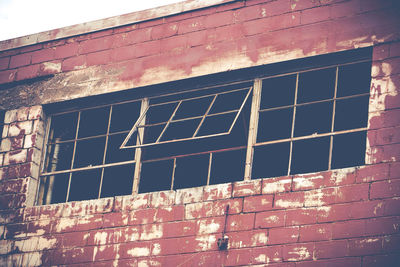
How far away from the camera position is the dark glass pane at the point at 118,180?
9.30 m

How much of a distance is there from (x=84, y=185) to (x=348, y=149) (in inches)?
140

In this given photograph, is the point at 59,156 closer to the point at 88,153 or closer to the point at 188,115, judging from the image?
the point at 88,153

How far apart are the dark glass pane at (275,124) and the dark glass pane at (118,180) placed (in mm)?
1891

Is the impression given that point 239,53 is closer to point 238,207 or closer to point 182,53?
point 182,53

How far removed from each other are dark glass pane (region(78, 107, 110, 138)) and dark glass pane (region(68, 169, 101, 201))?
1.81 ft

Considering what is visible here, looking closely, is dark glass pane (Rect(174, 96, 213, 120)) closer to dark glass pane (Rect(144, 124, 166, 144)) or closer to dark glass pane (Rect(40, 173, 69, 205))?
dark glass pane (Rect(144, 124, 166, 144))

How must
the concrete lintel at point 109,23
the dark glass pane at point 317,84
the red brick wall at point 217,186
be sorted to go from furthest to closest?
→ the concrete lintel at point 109,23 → the dark glass pane at point 317,84 → the red brick wall at point 217,186

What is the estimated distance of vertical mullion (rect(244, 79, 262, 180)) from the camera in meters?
8.09

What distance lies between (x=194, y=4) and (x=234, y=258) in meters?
3.59

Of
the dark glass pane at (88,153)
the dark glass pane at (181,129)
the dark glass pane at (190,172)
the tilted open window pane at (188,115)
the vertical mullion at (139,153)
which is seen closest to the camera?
the vertical mullion at (139,153)

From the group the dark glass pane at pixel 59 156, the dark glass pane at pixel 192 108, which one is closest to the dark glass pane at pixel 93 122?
the dark glass pane at pixel 59 156

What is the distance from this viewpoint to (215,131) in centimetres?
935

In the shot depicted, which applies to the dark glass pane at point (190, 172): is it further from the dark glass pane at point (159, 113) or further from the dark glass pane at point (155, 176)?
the dark glass pane at point (159, 113)

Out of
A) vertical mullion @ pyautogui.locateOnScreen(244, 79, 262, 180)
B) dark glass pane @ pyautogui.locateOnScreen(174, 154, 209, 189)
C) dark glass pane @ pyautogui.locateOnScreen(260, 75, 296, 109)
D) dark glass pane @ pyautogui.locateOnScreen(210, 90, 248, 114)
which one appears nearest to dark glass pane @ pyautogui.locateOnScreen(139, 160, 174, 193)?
dark glass pane @ pyautogui.locateOnScreen(174, 154, 209, 189)
